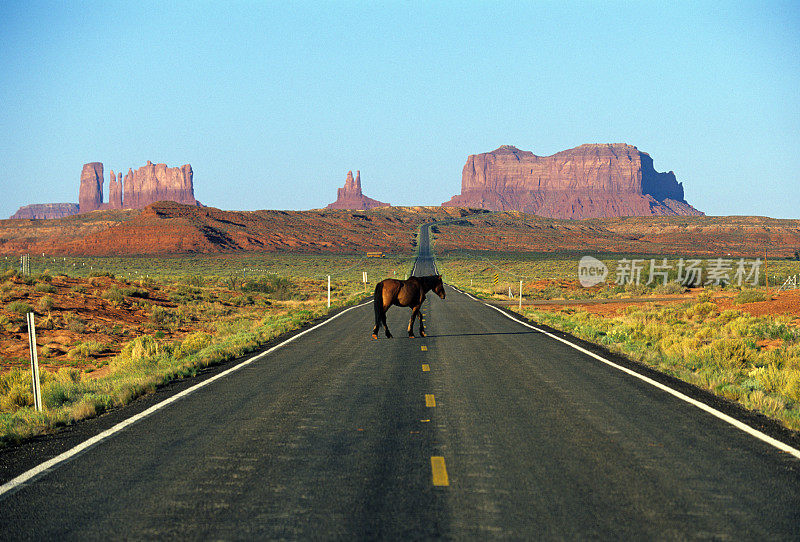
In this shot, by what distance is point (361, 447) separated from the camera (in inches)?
282

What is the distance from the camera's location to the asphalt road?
494 centimetres

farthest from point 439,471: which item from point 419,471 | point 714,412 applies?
point 714,412

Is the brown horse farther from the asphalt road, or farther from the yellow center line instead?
the yellow center line

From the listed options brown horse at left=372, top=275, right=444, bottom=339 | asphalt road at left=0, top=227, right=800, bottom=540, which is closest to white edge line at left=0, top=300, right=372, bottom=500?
asphalt road at left=0, top=227, right=800, bottom=540

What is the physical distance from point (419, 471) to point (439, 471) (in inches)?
7.3

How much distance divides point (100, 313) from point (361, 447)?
26.6m

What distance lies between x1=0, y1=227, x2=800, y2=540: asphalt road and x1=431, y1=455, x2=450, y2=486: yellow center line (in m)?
0.04

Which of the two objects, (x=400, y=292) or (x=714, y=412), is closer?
(x=714, y=412)

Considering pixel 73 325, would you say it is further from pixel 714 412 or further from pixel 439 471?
pixel 714 412

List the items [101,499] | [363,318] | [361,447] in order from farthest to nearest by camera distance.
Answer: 1. [363,318]
2. [361,447]
3. [101,499]

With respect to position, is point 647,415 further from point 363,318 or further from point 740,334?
point 363,318

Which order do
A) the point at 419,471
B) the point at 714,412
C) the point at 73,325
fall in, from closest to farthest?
the point at 419,471, the point at 714,412, the point at 73,325

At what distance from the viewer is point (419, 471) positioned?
625 cm

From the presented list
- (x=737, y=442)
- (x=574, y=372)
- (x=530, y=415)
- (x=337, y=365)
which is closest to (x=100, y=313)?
(x=337, y=365)
